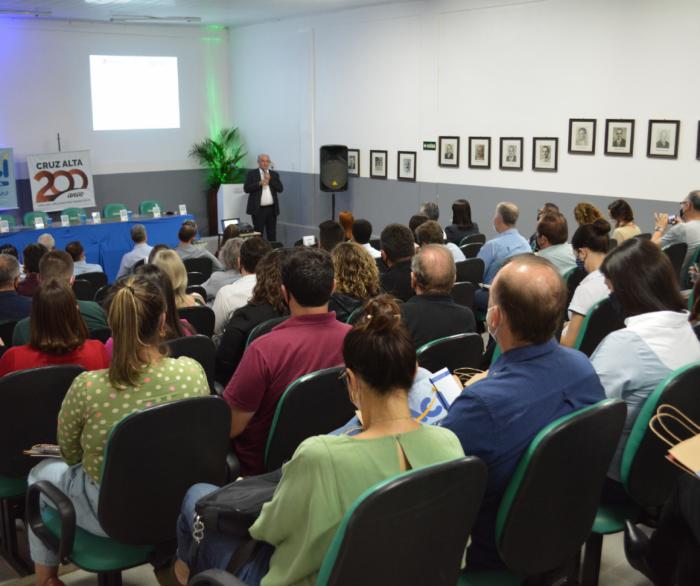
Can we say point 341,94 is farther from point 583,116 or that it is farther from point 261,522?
point 261,522

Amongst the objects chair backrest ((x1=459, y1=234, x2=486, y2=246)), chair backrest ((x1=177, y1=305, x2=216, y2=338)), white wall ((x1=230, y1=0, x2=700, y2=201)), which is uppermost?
white wall ((x1=230, y1=0, x2=700, y2=201))

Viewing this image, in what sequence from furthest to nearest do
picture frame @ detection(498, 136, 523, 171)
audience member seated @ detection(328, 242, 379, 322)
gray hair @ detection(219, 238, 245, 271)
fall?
1. picture frame @ detection(498, 136, 523, 171)
2. gray hair @ detection(219, 238, 245, 271)
3. audience member seated @ detection(328, 242, 379, 322)

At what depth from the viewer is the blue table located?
417 inches

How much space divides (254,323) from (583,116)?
6784 mm

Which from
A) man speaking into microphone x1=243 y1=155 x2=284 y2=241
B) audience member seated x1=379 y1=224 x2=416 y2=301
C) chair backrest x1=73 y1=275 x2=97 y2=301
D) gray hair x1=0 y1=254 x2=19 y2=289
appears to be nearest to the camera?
gray hair x1=0 y1=254 x2=19 y2=289

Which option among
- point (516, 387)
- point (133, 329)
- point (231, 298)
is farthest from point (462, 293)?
point (516, 387)

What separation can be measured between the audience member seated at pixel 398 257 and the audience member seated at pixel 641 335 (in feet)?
7.00

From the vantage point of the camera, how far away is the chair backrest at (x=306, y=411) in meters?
2.82

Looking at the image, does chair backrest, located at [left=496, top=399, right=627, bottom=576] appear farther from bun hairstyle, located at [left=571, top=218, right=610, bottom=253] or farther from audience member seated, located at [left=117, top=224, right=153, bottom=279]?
audience member seated, located at [left=117, top=224, right=153, bottom=279]

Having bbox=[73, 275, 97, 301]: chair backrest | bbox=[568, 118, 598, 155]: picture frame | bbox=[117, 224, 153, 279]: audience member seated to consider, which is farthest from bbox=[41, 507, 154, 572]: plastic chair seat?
bbox=[568, 118, 598, 155]: picture frame

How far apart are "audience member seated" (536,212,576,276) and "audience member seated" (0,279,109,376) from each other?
12.1 feet

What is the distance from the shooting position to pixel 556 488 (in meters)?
2.23

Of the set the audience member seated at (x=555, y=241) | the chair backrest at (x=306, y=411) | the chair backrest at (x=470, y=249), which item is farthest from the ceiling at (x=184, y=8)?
the chair backrest at (x=306, y=411)

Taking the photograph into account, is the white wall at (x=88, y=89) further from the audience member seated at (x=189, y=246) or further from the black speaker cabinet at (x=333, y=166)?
the audience member seated at (x=189, y=246)
